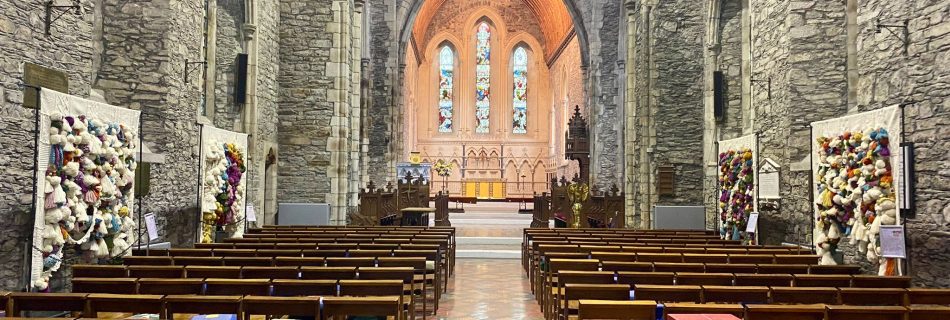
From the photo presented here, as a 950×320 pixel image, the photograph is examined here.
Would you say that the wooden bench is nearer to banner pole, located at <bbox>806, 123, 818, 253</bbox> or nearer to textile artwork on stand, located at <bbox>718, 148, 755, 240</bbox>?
banner pole, located at <bbox>806, 123, 818, 253</bbox>

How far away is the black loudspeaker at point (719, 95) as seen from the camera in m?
13.2

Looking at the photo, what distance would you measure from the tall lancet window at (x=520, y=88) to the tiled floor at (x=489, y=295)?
86.8ft

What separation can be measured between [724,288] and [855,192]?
3.49 m

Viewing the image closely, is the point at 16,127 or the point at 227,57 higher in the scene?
the point at 227,57

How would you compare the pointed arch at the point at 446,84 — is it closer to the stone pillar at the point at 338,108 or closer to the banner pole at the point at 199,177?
the stone pillar at the point at 338,108

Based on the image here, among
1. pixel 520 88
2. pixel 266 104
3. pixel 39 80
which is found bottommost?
pixel 39 80

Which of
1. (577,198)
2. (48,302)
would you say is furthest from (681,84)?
(48,302)

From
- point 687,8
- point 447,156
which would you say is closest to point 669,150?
point 687,8

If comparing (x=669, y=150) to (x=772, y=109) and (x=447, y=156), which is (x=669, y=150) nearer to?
(x=772, y=109)

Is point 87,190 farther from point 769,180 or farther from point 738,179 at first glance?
point 738,179

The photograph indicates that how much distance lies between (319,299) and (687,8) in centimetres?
1278

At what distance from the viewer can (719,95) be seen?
1321cm

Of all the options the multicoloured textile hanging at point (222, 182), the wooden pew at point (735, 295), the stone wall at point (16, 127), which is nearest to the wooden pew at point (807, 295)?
the wooden pew at point (735, 295)

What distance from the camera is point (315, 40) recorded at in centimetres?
1457
